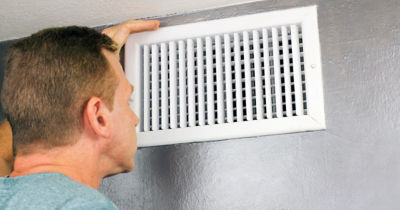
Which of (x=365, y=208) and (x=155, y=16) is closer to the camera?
(x=365, y=208)

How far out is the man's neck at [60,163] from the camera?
1222 millimetres

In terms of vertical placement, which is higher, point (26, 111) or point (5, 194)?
point (26, 111)

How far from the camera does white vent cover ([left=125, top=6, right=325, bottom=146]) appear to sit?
1.64 m

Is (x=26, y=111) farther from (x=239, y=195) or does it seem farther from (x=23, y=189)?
(x=239, y=195)

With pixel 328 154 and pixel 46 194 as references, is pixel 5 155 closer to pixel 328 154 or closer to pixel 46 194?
pixel 46 194

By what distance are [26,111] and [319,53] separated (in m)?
0.82

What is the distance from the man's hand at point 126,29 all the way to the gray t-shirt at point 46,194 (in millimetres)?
722

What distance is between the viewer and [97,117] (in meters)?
1.29

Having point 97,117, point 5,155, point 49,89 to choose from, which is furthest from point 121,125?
point 5,155

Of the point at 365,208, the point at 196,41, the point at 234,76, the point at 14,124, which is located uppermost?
the point at 196,41

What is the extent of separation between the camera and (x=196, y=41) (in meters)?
1.80

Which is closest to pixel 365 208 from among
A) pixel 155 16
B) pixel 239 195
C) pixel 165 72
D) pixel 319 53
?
pixel 239 195

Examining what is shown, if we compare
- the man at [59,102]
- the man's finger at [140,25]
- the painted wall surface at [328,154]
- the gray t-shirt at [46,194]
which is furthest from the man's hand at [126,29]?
the gray t-shirt at [46,194]

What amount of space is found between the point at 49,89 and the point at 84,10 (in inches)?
24.9
